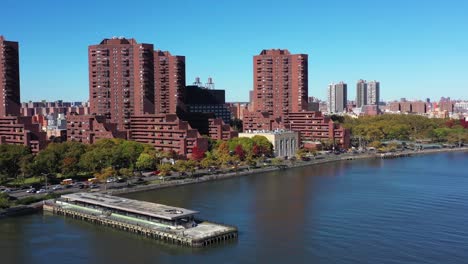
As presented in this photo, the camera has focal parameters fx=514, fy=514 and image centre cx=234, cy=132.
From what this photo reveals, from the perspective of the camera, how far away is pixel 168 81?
2005 inches

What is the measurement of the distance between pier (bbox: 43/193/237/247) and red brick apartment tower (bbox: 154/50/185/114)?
2581 cm

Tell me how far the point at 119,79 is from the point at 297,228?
28.5m

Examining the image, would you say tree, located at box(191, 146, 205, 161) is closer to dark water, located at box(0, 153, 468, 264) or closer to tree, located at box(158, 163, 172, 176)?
tree, located at box(158, 163, 172, 176)

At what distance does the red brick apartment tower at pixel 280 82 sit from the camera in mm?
56562

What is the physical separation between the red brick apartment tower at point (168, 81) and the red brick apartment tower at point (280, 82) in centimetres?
1022

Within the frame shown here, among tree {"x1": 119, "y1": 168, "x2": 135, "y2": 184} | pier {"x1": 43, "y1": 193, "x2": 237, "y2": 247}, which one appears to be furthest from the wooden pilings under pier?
tree {"x1": 119, "y1": 168, "x2": 135, "y2": 184}

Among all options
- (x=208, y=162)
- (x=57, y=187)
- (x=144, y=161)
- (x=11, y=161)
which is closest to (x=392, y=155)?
(x=208, y=162)

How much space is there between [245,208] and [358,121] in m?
50.7

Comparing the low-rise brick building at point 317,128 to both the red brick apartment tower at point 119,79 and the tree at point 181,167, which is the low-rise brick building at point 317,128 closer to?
the red brick apartment tower at point 119,79

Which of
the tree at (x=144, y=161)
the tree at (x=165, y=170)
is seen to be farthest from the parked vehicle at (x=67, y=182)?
the tree at (x=165, y=170)

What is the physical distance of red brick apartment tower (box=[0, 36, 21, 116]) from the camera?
1777 inches

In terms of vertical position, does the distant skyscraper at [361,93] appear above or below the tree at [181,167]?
above

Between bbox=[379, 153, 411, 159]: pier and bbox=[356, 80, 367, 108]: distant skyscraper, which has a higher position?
bbox=[356, 80, 367, 108]: distant skyscraper

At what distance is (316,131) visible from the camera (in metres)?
54.2
